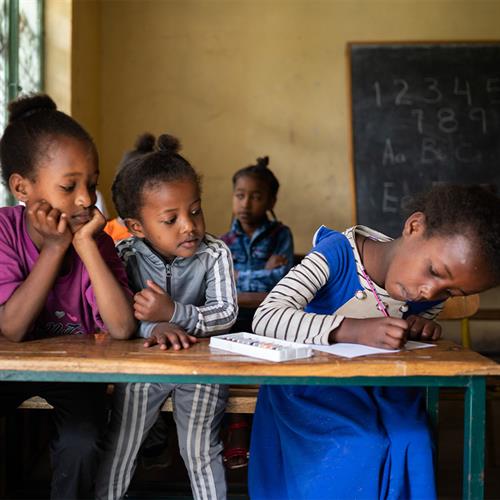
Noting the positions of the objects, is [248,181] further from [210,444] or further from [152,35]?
[210,444]

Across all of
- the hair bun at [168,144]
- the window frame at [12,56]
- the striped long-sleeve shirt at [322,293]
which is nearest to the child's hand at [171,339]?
the striped long-sleeve shirt at [322,293]

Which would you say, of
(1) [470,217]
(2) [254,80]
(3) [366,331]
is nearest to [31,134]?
(3) [366,331]

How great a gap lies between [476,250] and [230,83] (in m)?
3.54

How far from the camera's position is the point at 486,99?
4.73m

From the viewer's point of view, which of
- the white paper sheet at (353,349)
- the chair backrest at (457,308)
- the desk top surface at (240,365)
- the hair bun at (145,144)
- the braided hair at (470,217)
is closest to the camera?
the desk top surface at (240,365)

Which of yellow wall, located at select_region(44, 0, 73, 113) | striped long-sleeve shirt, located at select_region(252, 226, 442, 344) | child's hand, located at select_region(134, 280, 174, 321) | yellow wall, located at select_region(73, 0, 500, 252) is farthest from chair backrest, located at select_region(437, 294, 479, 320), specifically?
yellow wall, located at select_region(44, 0, 73, 113)

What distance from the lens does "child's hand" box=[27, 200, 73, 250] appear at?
1.62 m

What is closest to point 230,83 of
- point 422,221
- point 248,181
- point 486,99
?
point 248,181

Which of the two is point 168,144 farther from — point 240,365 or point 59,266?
point 240,365

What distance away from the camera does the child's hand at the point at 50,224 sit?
162 centimetres

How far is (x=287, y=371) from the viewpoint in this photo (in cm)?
132

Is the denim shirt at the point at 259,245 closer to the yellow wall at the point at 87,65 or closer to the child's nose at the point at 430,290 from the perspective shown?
the yellow wall at the point at 87,65

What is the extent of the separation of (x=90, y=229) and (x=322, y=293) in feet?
1.99

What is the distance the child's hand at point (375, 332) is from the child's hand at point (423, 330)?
0.65 feet
